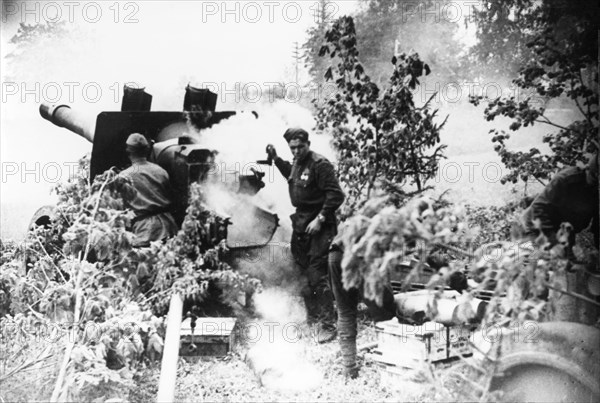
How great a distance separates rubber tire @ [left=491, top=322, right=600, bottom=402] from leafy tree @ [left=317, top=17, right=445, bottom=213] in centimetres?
107

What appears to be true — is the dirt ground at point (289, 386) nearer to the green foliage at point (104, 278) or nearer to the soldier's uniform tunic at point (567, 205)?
the green foliage at point (104, 278)

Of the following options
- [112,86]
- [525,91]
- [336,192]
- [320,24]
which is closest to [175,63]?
[112,86]

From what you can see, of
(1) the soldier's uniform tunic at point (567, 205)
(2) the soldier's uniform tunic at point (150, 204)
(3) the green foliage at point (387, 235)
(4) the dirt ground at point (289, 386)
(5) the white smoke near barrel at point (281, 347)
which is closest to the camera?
(3) the green foliage at point (387, 235)

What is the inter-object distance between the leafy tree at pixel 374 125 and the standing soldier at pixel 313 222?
0.13 meters

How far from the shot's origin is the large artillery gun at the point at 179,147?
4086mm

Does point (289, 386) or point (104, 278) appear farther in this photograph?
point (104, 278)

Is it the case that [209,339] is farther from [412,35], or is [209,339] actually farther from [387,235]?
[412,35]

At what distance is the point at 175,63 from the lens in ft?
13.7

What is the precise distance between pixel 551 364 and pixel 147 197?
269 centimetres

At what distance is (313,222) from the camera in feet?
13.0

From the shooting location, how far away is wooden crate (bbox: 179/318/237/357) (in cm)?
406

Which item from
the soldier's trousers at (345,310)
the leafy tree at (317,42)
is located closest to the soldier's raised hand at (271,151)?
the leafy tree at (317,42)

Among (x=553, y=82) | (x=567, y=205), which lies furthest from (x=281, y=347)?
(x=553, y=82)

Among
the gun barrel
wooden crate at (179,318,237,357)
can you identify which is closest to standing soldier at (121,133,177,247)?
the gun barrel
